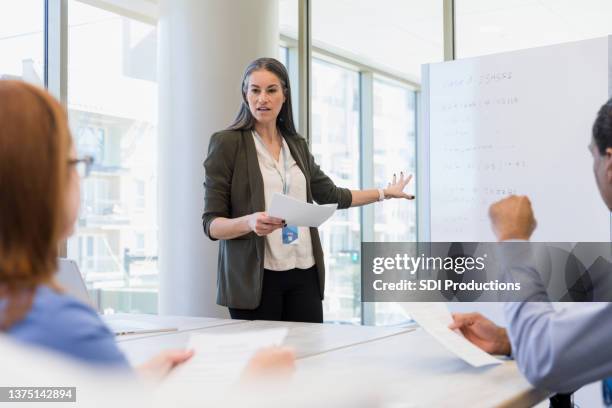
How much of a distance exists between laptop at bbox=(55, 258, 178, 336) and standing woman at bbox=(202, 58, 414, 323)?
1.28 ft

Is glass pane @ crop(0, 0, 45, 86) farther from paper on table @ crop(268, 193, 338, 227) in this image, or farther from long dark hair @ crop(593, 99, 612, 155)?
long dark hair @ crop(593, 99, 612, 155)

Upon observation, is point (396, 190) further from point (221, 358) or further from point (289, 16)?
point (289, 16)

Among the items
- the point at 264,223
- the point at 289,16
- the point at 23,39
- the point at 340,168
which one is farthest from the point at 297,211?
the point at 340,168

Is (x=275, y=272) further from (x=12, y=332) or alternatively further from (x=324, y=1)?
(x=324, y=1)

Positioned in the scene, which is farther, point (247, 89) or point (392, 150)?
point (392, 150)

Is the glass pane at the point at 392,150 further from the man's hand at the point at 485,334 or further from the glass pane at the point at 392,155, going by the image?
the man's hand at the point at 485,334

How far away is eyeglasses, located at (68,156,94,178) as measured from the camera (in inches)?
27.6

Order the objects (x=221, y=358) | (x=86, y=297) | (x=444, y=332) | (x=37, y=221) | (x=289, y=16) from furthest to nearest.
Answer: (x=289, y=16)
(x=86, y=297)
(x=444, y=332)
(x=221, y=358)
(x=37, y=221)

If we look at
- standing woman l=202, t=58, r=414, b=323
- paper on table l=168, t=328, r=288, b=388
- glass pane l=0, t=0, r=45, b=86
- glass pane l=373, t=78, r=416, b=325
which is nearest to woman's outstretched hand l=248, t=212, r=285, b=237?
standing woman l=202, t=58, r=414, b=323

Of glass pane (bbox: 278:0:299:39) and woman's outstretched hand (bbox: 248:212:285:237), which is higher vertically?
glass pane (bbox: 278:0:299:39)

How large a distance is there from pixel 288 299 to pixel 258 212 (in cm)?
34

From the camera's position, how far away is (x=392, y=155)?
5.73 meters

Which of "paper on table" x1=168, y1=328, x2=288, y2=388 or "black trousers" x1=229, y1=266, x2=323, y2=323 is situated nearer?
"paper on table" x1=168, y1=328, x2=288, y2=388

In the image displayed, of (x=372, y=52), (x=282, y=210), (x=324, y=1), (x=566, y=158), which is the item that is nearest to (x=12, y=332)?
(x=282, y=210)
